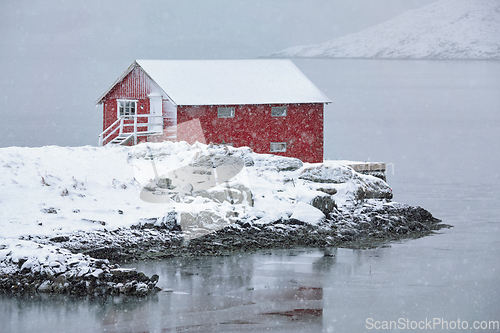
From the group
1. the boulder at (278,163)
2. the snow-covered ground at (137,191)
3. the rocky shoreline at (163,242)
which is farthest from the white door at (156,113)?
the rocky shoreline at (163,242)

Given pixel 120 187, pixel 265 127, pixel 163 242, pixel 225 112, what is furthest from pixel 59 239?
pixel 265 127

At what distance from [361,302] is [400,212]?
31.0 feet

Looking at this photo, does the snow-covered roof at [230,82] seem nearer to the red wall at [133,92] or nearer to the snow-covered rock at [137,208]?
the red wall at [133,92]

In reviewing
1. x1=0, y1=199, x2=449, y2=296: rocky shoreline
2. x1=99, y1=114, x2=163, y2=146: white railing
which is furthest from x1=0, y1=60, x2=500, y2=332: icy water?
x1=99, y1=114, x2=163, y2=146: white railing

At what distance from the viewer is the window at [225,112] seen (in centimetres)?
2858

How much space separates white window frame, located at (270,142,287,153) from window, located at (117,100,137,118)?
21.2 feet

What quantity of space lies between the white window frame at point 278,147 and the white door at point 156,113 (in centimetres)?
488

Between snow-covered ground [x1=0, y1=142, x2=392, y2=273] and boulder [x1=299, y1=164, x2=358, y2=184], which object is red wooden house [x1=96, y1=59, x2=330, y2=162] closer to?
snow-covered ground [x1=0, y1=142, x2=392, y2=273]

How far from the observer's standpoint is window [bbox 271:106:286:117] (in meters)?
29.3

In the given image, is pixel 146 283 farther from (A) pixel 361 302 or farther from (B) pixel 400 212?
(B) pixel 400 212

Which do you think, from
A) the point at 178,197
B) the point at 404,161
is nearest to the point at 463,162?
the point at 404,161

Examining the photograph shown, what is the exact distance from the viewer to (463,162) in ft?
172

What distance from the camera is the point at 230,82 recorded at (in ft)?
98.8

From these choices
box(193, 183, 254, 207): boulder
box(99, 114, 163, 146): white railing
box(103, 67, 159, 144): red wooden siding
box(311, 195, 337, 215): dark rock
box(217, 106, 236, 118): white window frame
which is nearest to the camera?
box(193, 183, 254, 207): boulder
